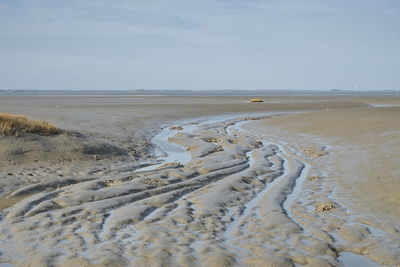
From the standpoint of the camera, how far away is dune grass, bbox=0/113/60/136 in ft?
58.8

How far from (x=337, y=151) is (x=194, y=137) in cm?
844

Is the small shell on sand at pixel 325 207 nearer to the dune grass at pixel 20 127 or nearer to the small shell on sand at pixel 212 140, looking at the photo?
the dune grass at pixel 20 127

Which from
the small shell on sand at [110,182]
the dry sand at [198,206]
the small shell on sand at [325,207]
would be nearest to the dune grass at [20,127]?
the dry sand at [198,206]

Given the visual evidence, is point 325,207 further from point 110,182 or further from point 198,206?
point 110,182

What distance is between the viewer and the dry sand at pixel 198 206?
7.78 m

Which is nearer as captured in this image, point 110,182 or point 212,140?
point 110,182

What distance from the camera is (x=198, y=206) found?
35.7ft

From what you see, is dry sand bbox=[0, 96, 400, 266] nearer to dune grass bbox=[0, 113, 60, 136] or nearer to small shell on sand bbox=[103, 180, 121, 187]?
small shell on sand bbox=[103, 180, 121, 187]

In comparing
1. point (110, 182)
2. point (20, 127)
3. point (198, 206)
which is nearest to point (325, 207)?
point (198, 206)

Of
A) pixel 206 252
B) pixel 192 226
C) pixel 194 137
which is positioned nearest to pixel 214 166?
pixel 192 226

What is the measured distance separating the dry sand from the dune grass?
59 cm

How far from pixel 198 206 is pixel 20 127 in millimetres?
10230

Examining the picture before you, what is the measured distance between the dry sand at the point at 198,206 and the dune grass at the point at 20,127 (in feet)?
1.95

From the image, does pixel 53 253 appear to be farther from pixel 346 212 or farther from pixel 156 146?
pixel 156 146
